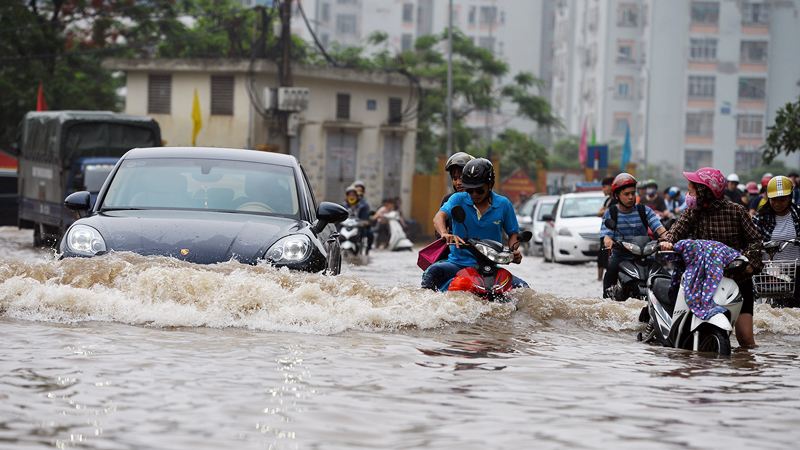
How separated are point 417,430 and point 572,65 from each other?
375 ft

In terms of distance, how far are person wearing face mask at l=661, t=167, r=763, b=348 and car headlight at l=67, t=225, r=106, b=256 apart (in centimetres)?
413

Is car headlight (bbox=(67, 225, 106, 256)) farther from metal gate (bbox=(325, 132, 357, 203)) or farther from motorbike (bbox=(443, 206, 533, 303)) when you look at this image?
metal gate (bbox=(325, 132, 357, 203))

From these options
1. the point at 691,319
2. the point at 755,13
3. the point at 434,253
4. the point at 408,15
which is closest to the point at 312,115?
the point at 434,253

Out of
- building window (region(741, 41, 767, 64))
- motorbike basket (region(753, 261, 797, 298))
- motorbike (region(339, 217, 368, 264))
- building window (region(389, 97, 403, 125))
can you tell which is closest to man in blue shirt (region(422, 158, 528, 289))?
motorbike basket (region(753, 261, 797, 298))

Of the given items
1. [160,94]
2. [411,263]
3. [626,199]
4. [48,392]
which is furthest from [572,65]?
[48,392]

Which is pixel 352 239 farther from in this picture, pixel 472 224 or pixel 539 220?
pixel 472 224

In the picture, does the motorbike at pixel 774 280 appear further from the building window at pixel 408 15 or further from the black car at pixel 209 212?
the building window at pixel 408 15

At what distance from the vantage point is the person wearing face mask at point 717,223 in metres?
10.5

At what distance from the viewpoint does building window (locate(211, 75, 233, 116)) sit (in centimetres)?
4459

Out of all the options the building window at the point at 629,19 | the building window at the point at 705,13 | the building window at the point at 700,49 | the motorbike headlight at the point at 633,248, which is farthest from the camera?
the building window at the point at 629,19

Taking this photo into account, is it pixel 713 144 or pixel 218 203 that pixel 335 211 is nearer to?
pixel 218 203

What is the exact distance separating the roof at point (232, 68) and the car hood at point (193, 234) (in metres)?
32.2

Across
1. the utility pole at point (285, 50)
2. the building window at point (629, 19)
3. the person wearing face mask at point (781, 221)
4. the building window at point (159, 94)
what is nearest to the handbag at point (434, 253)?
the person wearing face mask at point (781, 221)

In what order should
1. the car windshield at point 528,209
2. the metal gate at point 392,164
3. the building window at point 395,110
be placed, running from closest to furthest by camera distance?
1. the car windshield at point 528,209
2. the metal gate at point 392,164
3. the building window at point 395,110
